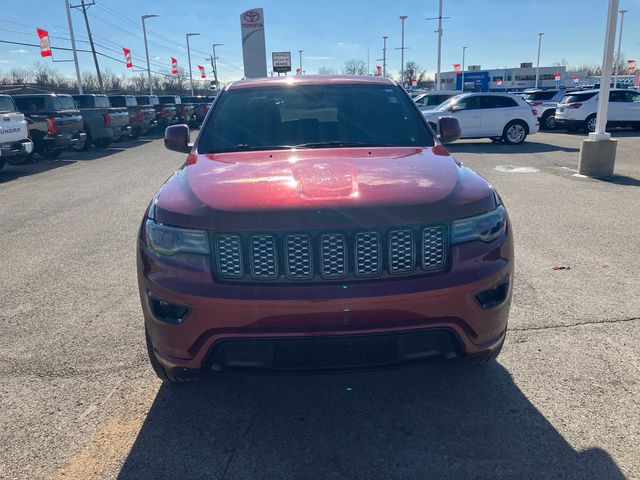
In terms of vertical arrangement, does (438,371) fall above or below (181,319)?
below

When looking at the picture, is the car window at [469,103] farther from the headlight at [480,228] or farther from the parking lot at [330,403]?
the headlight at [480,228]

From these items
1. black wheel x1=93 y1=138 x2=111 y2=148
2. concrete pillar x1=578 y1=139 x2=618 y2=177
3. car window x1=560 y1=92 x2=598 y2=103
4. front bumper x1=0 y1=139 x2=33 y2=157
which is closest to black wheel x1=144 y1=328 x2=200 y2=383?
concrete pillar x1=578 y1=139 x2=618 y2=177

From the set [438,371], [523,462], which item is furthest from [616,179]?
[523,462]

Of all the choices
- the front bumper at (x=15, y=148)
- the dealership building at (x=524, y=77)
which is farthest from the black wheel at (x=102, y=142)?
the dealership building at (x=524, y=77)

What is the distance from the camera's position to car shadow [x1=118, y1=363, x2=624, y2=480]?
2.45 m

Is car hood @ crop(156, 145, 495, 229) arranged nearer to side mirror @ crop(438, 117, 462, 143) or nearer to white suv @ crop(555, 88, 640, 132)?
side mirror @ crop(438, 117, 462, 143)

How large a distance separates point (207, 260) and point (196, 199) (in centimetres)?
33

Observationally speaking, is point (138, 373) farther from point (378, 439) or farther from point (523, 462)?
point (523, 462)

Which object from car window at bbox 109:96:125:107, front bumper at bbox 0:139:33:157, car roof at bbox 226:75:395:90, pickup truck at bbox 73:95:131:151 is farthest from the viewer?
car window at bbox 109:96:125:107

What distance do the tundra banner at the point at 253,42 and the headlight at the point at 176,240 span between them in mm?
28402

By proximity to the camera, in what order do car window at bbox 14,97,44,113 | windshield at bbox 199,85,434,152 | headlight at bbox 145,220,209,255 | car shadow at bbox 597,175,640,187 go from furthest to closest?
car window at bbox 14,97,44,113 < car shadow at bbox 597,175,640,187 < windshield at bbox 199,85,434,152 < headlight at bbox 145,220,209,255

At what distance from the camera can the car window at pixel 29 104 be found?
15.3 metres

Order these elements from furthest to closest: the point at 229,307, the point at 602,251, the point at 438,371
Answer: the point at 602,251 → the point at 438,371 → the point at 229,307

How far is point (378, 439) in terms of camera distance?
8.74ft
